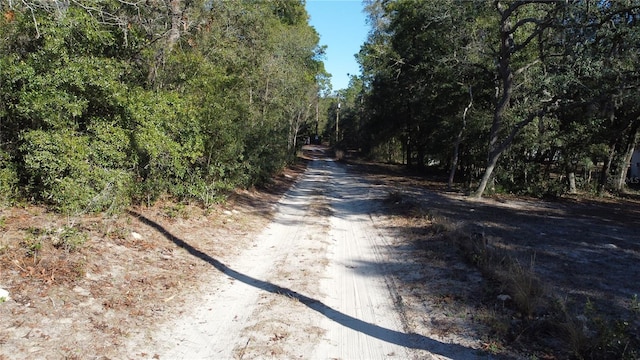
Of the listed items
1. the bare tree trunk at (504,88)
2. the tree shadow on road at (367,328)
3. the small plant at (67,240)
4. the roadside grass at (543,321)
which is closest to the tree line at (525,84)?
the bare tree trunk at (504,88)

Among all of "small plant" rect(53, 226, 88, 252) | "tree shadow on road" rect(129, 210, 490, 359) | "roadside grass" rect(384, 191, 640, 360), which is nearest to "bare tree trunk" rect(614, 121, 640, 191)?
"roadside grass" rect(384, 191, 640, 360)

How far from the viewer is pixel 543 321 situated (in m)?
4.82

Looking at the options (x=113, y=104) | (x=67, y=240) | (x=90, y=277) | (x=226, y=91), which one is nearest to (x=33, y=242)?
(x=67, y=240)

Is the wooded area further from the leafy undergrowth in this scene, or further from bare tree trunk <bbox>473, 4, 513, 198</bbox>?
the leafy undergrowth

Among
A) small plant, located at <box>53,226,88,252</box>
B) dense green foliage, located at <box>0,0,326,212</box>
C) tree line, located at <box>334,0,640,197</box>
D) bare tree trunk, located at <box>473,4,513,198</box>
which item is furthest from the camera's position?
bare tree trunk, located at <box>473,4,513,198</box>

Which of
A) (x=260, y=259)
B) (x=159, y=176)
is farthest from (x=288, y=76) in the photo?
(x=260, y=259)

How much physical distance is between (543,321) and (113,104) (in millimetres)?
7354

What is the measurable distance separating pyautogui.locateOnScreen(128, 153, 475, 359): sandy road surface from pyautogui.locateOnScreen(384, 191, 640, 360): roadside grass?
0.74 m

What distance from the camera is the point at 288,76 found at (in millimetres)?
24625

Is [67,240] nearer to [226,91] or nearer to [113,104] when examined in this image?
[113,104]

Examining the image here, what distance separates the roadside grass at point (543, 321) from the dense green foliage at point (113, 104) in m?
6.25

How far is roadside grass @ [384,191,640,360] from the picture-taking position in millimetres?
4148

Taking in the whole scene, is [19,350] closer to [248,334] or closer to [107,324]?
[107,324]

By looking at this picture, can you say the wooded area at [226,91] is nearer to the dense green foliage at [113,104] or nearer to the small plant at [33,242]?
the dense green foliage at [113,104]
